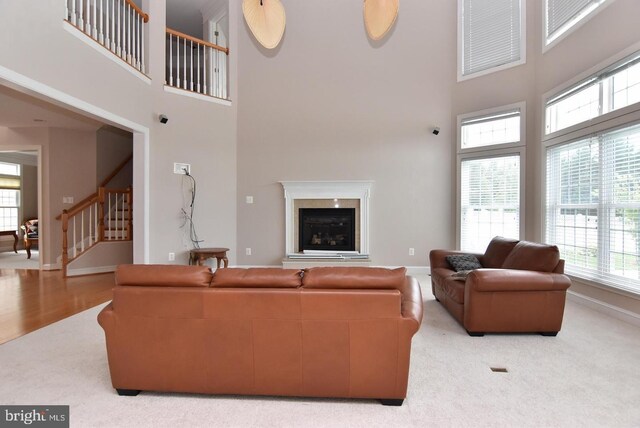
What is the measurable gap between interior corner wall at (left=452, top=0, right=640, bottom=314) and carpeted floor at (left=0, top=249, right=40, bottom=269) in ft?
28.1

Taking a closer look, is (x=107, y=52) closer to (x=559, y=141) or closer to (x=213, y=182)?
(x=213, y=182)

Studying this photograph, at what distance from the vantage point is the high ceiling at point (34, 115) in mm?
4633

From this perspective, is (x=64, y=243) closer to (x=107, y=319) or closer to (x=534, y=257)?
(x=107, y=319)

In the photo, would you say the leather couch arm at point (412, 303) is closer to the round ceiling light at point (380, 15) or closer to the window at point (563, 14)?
the round ceiling light at point (380, 15)

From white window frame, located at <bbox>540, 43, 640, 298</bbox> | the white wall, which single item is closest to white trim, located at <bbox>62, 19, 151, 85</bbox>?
the white wall

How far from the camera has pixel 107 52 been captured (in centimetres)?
396

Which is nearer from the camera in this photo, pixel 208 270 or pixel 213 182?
pixel 208 270

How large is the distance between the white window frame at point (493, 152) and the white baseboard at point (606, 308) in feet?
3.63

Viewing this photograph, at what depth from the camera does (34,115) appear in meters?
5.38

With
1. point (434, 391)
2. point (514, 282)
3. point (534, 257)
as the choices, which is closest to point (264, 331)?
point (434, 391)

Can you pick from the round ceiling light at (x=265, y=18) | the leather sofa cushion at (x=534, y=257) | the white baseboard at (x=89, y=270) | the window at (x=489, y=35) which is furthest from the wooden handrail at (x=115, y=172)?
the leather sofa cushion at (x=534, y=257)

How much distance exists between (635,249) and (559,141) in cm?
162

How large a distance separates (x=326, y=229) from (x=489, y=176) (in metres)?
2.84

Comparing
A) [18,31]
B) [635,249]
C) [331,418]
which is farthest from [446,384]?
[18,31]
